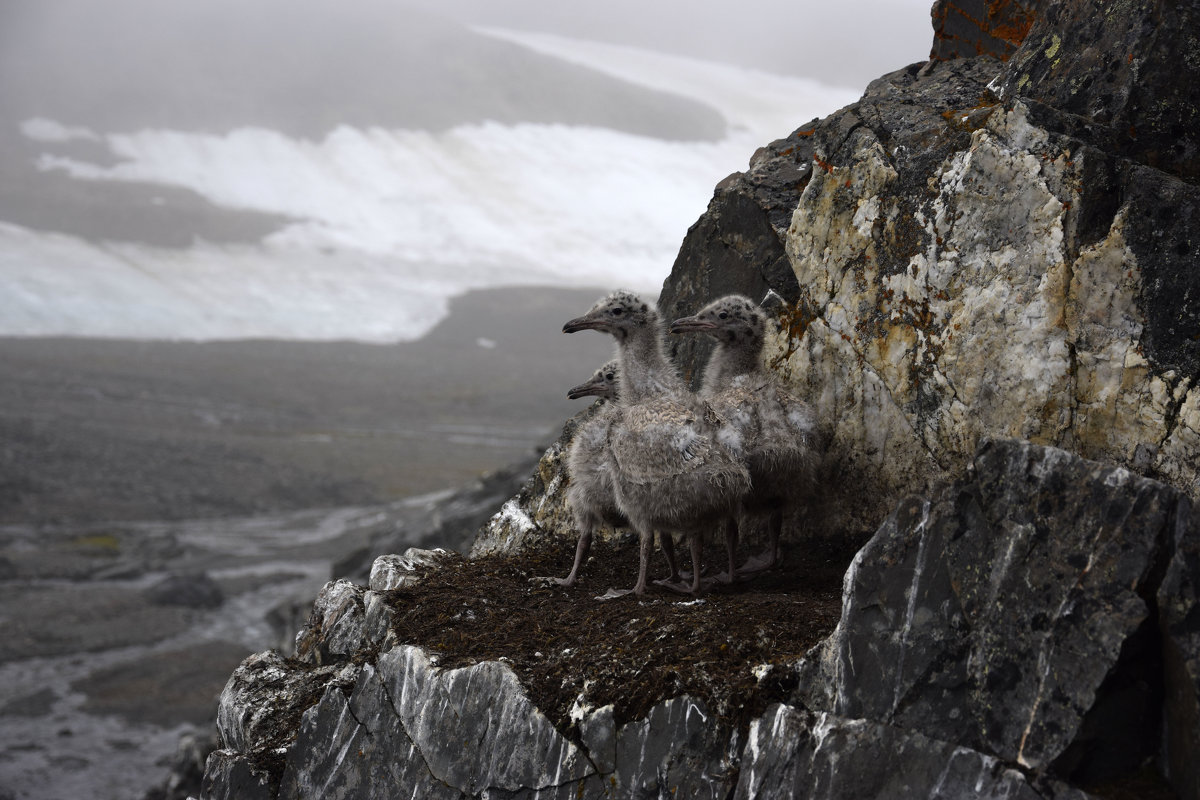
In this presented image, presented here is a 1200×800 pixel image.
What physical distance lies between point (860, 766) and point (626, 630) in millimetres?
2193

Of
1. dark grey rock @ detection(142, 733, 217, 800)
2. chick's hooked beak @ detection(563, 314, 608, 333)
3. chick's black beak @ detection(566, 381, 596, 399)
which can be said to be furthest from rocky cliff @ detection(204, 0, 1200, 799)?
dark grey rock @ detection(142, 733, 217, 800)

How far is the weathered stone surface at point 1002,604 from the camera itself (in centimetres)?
520

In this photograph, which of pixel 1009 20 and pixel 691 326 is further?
pixel 1009 20

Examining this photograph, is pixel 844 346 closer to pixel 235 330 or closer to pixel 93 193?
pixel 235 330

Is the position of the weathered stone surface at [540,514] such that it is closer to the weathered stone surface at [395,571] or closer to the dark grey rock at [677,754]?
the weathered stone surface at [395,571]

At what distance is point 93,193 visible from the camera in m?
99.8

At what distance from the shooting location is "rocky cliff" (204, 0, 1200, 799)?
5.29 meters

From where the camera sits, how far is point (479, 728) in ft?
23.4

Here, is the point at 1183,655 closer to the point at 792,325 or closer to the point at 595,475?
the point at 595,475

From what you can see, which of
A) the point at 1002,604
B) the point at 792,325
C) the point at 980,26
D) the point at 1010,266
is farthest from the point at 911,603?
the point at 980,26

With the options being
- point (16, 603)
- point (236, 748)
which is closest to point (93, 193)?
point (16, 603)

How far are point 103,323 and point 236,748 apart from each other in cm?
7654

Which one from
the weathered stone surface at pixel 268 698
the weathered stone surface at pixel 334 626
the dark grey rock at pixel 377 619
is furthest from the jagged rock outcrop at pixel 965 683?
the weathered stone surface at pixel 334 626

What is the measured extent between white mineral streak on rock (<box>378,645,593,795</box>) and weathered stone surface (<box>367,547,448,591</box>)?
5.69 ft
